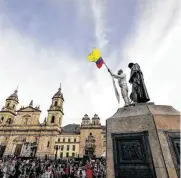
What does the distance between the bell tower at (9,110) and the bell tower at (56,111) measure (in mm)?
15255

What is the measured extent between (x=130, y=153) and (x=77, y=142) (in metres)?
57.3

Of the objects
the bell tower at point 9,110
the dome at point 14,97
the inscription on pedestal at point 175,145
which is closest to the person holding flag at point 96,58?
the inscription on pedestal at point 175,145

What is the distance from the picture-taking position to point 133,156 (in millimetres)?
3996

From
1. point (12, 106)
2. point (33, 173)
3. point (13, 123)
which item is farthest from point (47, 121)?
point (33, 173)

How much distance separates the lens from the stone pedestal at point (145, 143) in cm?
376

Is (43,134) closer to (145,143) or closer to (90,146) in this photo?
(90,146)

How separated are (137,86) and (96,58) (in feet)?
8.84

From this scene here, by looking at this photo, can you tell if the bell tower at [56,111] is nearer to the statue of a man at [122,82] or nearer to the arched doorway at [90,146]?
the arched doorway at [90,146]

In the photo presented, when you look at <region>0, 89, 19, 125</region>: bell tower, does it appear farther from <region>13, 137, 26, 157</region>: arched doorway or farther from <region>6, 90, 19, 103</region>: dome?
<region>13, 137, 26, 157</region>: arched doorway

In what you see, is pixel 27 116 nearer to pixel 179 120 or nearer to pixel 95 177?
pixel 95 177

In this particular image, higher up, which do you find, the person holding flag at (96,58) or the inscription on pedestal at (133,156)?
the person holding flag at (96,58)

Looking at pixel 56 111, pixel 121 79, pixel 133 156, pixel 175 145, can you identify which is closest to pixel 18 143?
pixel 56 111

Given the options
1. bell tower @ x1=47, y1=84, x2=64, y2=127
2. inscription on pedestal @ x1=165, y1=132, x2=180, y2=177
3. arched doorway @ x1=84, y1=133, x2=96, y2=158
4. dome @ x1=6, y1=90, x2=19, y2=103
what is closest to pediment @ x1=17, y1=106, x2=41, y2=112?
bell tower @ x1=47, y1=84, x2=64, y2=127

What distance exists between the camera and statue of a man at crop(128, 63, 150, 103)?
552cm
